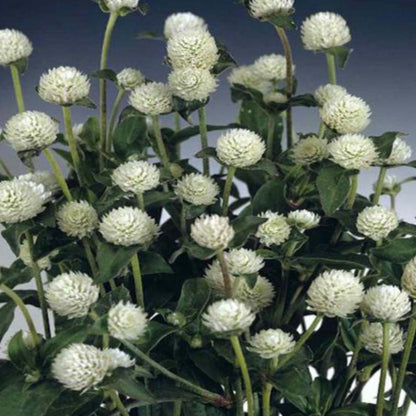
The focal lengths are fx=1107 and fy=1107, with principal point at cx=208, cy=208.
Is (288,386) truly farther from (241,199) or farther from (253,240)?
(241,199)

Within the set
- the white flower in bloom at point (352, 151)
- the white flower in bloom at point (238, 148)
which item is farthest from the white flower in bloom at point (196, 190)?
the white flower in bloom at point (352, 151)

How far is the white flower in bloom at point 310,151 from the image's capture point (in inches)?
47.2

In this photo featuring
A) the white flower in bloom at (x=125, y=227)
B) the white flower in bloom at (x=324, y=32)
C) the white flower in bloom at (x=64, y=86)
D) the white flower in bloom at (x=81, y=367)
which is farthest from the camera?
the white flower in bloom at (x=324, y=32)

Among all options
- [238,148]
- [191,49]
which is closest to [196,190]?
[238,148]

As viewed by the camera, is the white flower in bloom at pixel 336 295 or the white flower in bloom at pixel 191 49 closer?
the white flower in bloom at pixel 336 295

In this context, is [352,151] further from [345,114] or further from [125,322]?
[125,322]

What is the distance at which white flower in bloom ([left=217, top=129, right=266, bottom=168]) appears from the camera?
115cm

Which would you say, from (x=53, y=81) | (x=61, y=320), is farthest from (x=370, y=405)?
(x=53, y=81)

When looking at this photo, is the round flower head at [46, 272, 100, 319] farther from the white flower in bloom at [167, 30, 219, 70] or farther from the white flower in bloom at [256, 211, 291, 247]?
the white flower in bloom at [167, 30, 219, 70]

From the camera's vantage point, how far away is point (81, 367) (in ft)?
3.22

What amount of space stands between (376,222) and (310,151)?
0.38 ft

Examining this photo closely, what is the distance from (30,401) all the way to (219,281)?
224 mm

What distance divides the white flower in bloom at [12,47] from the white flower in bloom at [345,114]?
0.35 m

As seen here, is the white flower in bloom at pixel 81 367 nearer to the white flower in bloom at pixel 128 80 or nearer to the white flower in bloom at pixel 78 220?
the white flower in bloom at pixel 78 220
